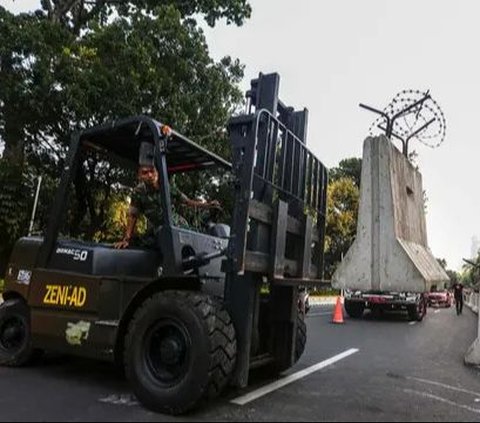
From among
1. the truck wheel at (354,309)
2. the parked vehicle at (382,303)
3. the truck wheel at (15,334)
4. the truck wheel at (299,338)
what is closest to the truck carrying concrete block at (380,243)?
the truck wheel at (299,338)

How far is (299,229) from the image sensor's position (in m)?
5.30

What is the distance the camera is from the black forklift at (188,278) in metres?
4.35

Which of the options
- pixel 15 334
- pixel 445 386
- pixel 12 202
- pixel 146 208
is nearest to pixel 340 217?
pixel 12 202

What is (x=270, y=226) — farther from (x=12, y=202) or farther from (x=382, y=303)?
(x=12, y=202)

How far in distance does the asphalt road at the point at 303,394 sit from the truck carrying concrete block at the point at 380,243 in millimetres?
2356

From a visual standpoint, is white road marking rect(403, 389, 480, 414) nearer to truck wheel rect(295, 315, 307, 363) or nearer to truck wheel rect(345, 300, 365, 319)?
truck wheel rect(295, 315, 307, 363)

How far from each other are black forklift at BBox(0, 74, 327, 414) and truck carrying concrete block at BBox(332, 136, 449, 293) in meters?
2.12

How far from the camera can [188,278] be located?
4766 millimetres

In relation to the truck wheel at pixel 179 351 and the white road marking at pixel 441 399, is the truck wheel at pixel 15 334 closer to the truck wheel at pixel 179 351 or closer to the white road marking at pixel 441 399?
the truck wheel at pixel 179 351

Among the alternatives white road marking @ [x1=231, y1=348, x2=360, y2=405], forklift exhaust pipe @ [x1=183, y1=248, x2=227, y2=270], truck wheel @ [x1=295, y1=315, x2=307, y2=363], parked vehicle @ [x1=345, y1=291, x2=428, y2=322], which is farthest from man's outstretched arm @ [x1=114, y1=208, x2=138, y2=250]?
parked vehicle @ [x1=345, y1=291, x2=428, y2=322]

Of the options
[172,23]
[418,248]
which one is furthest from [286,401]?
[172,23]

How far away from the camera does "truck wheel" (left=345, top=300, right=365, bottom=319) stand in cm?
1773

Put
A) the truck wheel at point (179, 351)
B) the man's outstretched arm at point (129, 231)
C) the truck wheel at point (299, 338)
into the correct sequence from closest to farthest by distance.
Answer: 1. the truck wheel at point (179, 351)
2. the man's outstretched arm at point (129, 231)
3. the truck wheel at point (299, 338)

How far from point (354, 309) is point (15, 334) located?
13761mm
